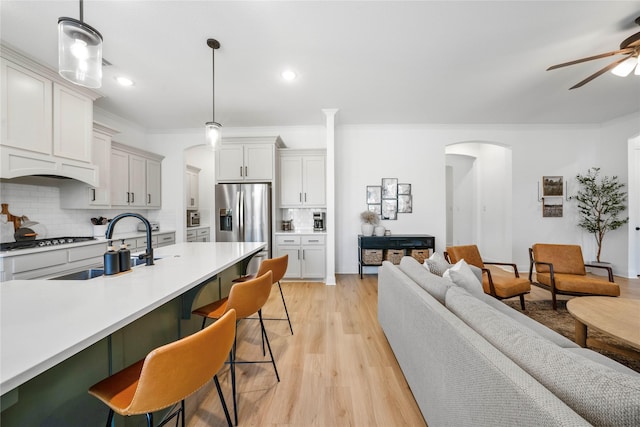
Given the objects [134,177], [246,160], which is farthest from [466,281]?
[134,177]

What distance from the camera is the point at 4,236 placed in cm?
249

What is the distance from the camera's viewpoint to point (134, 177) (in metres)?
4.15

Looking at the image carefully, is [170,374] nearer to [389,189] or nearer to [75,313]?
[75,313]

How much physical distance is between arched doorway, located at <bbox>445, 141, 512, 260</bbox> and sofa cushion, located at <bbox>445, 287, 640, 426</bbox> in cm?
465

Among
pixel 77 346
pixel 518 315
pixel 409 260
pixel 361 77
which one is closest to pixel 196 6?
pixel 361 77

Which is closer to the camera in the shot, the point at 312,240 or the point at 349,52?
the point at 349,52

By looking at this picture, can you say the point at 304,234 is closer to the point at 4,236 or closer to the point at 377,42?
the point at 377,42

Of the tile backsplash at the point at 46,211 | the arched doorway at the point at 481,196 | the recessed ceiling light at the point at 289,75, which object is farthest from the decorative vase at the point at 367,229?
the tile backsplash at the point at 46,211

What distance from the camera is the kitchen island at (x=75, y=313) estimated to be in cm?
61

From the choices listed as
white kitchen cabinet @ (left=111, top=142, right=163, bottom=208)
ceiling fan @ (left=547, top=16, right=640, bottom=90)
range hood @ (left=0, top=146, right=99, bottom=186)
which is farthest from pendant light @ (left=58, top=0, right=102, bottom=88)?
ceiling fan @ (left=547, top=16, right=640, bottom=90)

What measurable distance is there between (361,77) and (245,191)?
2.53 metres

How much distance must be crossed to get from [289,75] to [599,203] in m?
5.96

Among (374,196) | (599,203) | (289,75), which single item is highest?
(289,75)

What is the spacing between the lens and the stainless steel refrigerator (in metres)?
4.19
